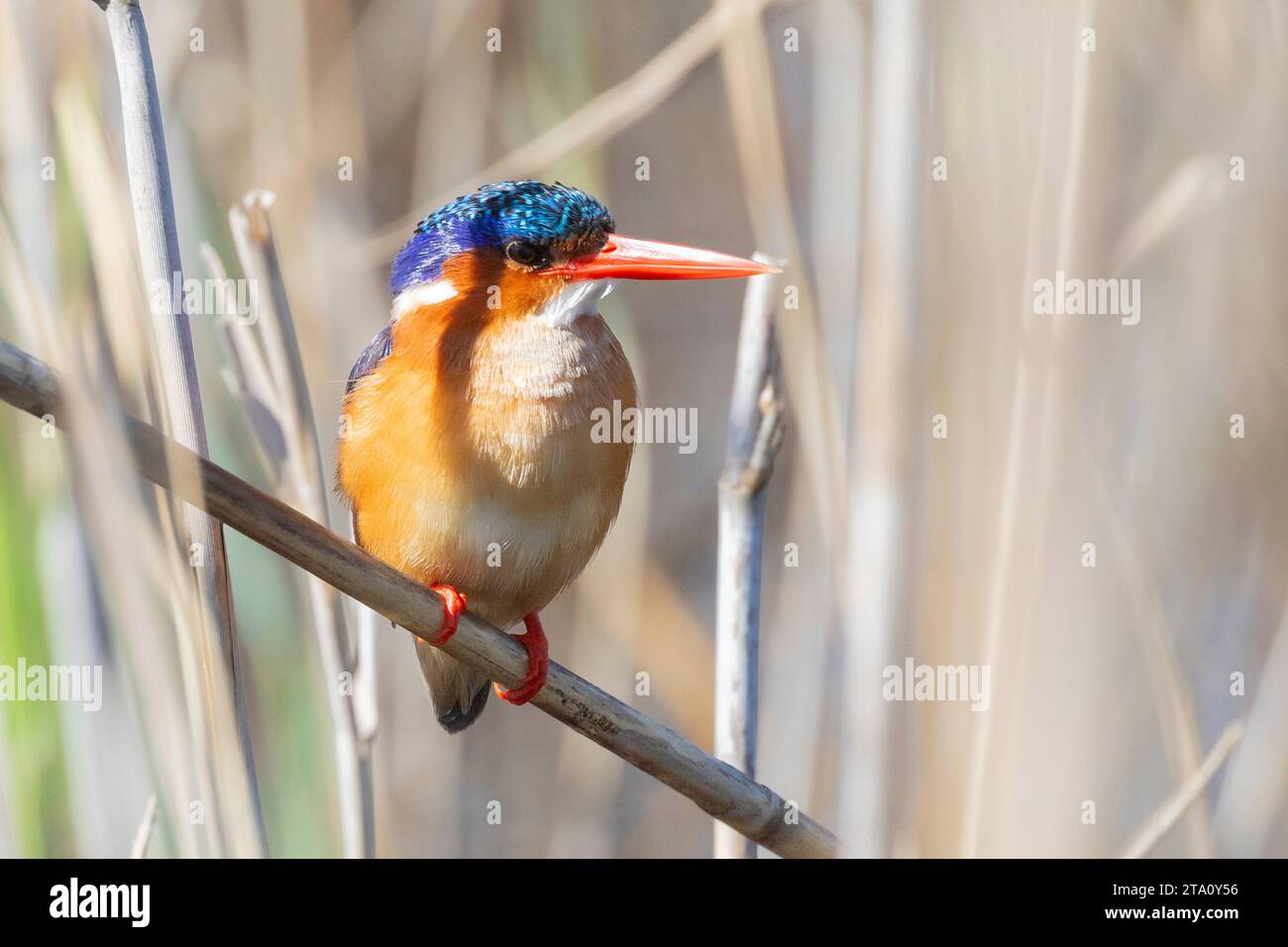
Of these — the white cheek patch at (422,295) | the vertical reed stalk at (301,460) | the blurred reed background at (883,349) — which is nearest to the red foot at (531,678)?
the vertical reed stalk at (301,460)

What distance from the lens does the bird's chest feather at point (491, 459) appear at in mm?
1688

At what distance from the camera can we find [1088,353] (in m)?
1.95

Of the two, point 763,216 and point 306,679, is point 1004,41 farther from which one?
point 306,679

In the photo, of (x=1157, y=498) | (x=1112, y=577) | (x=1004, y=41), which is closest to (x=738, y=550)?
(x=1112, y=577)

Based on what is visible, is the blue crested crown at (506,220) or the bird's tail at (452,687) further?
the bird's tail at (452,687)

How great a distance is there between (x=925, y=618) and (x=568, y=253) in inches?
33.9

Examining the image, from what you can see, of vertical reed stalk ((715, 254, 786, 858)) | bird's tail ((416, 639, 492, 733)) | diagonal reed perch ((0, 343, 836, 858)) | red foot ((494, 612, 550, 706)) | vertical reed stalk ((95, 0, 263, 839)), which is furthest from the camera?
bird's tail ((416, 639, 492, 733))

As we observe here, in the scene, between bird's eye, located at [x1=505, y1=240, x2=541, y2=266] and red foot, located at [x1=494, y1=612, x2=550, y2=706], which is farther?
bird's eye, located at [x1=505, y1=240, x2=541, y2=266]

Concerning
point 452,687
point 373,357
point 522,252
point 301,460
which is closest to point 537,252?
point 522,252

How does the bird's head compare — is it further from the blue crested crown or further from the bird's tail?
the bird's tail

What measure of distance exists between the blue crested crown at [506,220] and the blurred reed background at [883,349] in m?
0.14

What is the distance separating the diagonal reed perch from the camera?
3.28ft

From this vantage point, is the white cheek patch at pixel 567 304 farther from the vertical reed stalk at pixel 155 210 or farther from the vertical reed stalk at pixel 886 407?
the vertical reed stalk at pixel 155 210

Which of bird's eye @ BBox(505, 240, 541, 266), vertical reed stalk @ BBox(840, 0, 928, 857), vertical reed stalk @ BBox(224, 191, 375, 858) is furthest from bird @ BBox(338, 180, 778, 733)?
vertical reed stalk @ BBox(840, 0, 928, 857)
